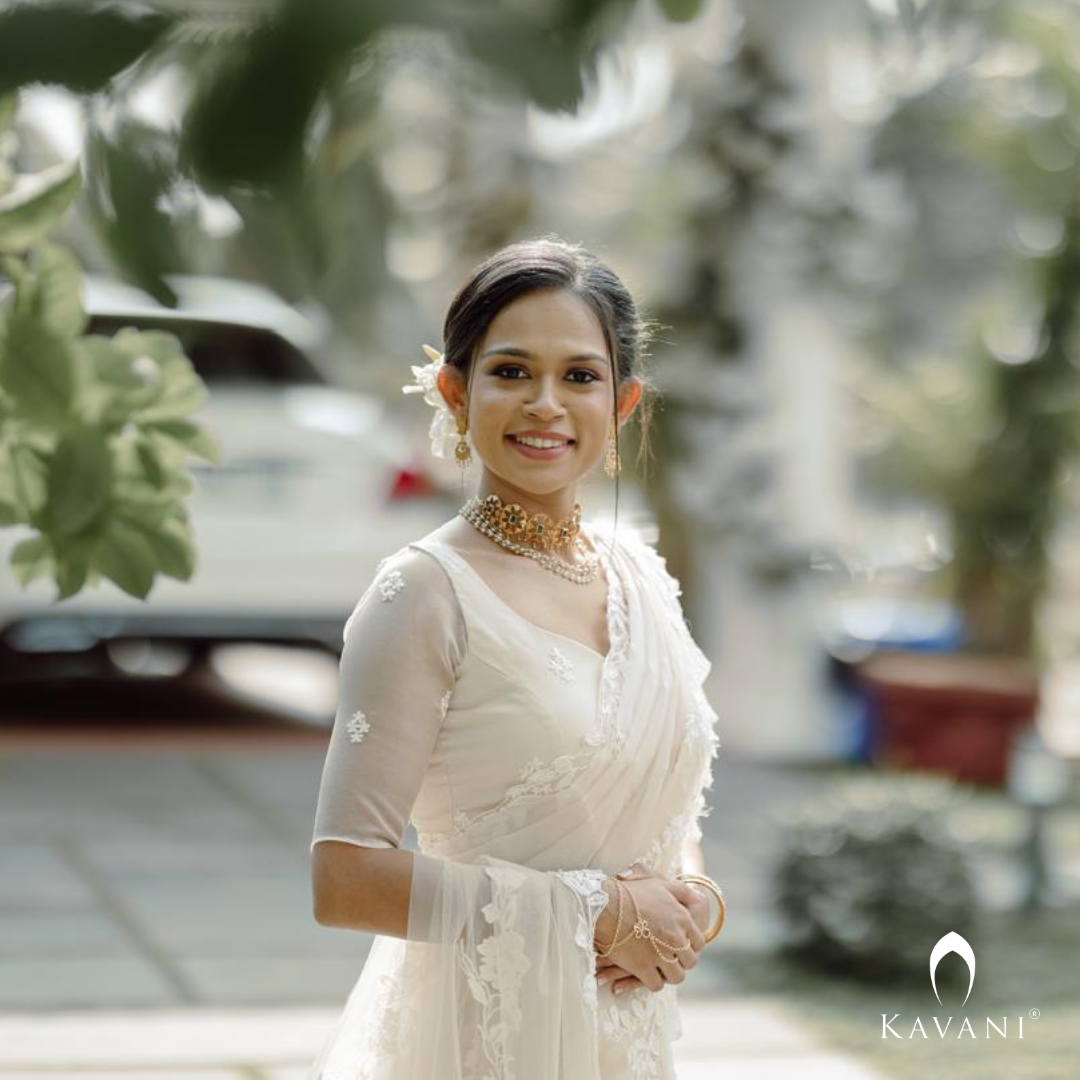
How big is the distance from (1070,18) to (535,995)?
1150 mm

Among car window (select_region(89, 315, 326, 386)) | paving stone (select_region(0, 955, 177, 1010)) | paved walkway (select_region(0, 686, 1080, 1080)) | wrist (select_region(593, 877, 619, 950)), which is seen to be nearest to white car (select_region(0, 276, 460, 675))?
paved walkway (select_region(0, 686, 1080, 1080))

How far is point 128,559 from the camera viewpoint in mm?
2293

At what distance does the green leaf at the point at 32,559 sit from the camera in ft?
7.61

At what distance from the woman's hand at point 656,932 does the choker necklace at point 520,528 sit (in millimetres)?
358

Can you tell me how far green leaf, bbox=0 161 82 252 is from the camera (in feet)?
4.22

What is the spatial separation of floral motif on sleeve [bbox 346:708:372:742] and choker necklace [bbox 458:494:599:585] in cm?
30

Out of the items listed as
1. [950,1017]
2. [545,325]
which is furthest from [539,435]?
[950,1017]

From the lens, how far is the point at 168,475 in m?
2.31

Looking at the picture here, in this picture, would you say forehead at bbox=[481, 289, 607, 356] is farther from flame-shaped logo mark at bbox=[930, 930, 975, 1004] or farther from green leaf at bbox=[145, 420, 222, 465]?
flame-shaped logo mark at bbox=[930, 930, 975, 1004]

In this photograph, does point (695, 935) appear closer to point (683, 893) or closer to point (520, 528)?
point (683, 893)

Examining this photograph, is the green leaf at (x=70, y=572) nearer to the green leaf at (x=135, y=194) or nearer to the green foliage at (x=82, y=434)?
the green foliage at (x=82, y=434)

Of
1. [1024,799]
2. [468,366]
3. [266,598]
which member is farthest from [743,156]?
[468,366]

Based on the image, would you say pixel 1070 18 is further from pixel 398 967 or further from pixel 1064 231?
pixel 1064 231

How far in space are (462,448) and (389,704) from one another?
0.41 meters
